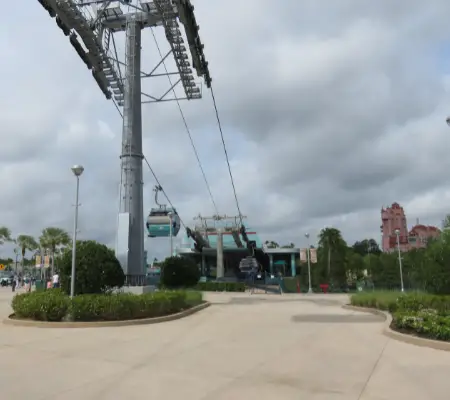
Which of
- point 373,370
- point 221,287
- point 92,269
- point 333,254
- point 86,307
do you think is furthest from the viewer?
point 333,254

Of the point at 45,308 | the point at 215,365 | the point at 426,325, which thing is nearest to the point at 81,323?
the point at 45,308

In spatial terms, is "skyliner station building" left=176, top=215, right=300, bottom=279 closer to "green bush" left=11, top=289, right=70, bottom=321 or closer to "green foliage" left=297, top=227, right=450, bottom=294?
"green foliage" left=297, top=227, right=450, bottom=294

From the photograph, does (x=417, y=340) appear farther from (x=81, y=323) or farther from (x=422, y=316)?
(x=81, y=323)

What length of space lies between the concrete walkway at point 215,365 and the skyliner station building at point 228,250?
5356 cm

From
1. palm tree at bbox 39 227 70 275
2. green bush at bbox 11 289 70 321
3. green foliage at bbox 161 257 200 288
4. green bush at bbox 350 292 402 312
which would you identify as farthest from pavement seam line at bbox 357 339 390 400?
palm tree at bbox 39 227 70 275

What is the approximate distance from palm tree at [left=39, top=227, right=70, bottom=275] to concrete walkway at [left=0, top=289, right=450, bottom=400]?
6066 centimetres

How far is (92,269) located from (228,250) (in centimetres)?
6540

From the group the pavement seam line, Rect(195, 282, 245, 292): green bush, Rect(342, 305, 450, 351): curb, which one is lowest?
Rect(195, 282, 245, 292): green bush

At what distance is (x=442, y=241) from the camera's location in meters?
16.0

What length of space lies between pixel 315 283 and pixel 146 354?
44860mm

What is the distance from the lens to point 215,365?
7.62m

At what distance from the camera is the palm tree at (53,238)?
69375mm

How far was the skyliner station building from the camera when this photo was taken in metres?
71.2

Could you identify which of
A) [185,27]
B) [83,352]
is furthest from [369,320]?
[185,27]
